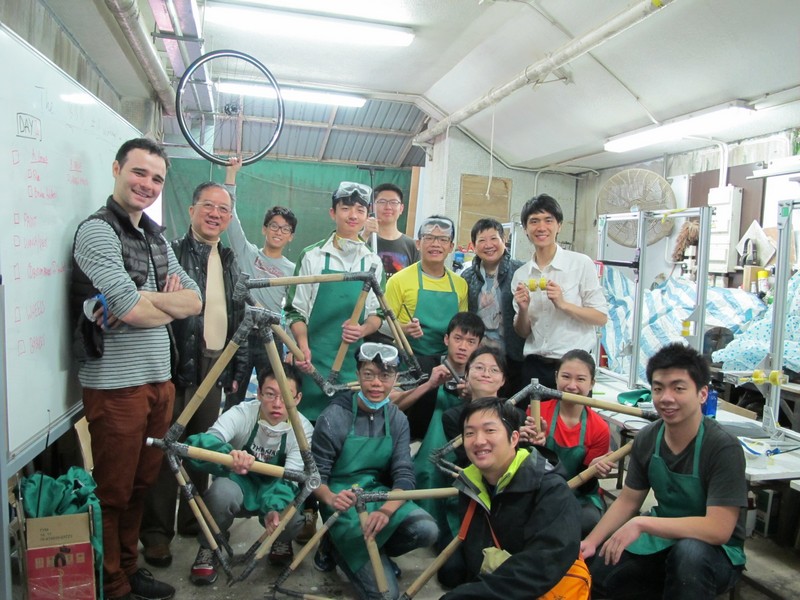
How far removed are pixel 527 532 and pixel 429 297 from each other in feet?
4.80

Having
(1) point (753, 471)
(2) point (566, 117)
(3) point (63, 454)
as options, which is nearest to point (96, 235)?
(3) point (63, 454)

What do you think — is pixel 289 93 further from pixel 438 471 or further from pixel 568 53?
pixel 438 471

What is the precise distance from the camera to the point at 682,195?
6.91 m

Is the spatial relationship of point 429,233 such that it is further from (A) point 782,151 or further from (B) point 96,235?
(A) point 782,151

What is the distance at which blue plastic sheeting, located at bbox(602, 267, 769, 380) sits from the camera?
4727mm

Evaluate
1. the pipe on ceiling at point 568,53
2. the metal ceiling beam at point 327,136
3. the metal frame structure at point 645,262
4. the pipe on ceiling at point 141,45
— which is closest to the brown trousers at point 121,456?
the pipe on ceiling at point 141,45

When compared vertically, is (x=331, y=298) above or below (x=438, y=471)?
above

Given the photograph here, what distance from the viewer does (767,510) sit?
3064 millimetres

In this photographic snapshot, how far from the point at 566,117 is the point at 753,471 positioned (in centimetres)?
518

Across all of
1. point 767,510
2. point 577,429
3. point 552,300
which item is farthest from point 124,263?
point 767,510

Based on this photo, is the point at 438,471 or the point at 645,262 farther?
the point at 645,262

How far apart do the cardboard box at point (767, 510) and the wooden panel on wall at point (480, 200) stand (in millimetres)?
5572

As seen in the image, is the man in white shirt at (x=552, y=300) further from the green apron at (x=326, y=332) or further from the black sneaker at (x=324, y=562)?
the black sneaker at (x=324, y=562)

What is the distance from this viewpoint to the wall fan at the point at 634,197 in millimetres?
6211
